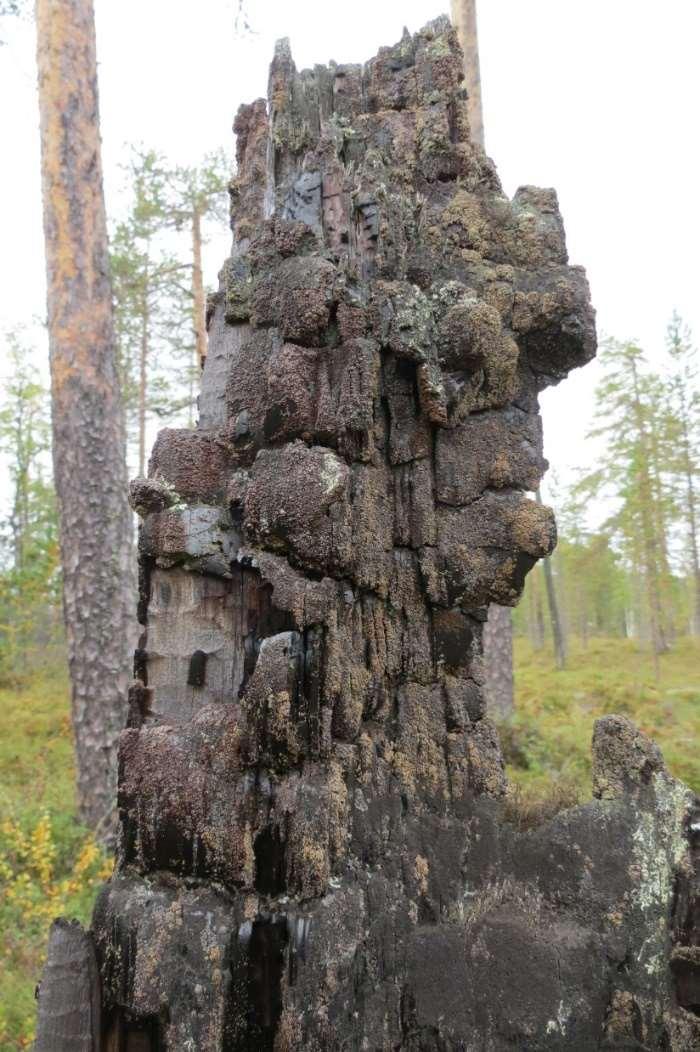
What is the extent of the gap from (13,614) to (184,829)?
1079 cm

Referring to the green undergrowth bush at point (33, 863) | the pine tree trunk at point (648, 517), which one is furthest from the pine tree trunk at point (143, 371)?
the pine tree trunk at point (648, 517)

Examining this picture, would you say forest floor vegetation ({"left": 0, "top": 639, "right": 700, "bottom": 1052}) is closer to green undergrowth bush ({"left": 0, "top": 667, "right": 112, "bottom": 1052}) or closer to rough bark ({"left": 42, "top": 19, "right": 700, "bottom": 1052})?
green undergrowth bush ({"left": 0, "top": 667, "right": 112, "bottom": 1052})

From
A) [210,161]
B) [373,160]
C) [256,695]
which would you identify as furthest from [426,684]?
[210,161]

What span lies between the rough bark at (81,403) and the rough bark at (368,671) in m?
3.47

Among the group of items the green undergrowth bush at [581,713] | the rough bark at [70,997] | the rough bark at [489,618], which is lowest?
the green undergrowth bush at [581,713]

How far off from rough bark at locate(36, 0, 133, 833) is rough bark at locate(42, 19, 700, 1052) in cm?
347

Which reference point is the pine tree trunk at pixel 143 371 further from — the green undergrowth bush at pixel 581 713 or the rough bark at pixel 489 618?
the green undergrowth bush at pixel 581 713

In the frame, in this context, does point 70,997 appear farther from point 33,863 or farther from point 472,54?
point 472,54

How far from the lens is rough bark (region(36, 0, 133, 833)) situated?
589 cm

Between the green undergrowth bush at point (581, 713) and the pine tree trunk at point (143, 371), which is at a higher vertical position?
the pine tree trunk at point (143, 371)

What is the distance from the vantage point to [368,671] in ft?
7.77

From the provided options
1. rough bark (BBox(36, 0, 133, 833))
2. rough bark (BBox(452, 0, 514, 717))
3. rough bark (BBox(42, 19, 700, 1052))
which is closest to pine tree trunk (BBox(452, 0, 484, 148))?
rough bark (BBox(452, 0, 514, 717))

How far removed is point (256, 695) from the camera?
212cm

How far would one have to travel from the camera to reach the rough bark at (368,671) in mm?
2100
